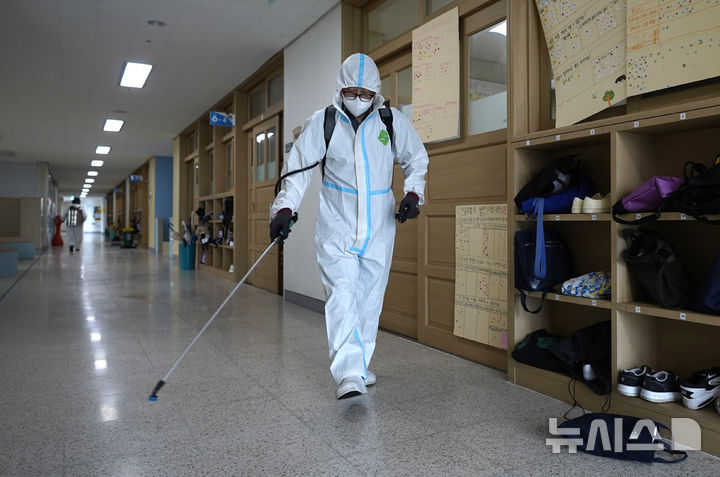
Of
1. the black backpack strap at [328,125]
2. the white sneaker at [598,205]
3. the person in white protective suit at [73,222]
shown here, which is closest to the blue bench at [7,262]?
the person in white protective suit at [73,222]

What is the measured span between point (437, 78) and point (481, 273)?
4.54ft

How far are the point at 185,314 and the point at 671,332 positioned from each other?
3980mm

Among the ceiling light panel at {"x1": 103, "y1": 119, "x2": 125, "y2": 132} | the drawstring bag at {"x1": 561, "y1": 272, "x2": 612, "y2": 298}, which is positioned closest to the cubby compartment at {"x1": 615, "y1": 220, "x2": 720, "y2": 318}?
the drawstring bag at {"x1": 561, "y1": 272, "x2": 612, "y2": 298}

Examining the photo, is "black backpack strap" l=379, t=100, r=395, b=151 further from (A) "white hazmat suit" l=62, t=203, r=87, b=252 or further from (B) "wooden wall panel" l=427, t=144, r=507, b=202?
(A) "white hazmat suit" l=62, t=203, r=87, b=252

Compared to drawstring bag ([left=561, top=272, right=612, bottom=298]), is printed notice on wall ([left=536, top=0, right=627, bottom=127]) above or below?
above

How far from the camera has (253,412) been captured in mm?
2309

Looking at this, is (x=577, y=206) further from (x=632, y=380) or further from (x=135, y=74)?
(x=135, y=74)

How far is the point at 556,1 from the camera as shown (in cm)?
265

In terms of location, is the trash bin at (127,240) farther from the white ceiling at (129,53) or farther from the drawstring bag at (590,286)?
the drawstring bag at (590,286)

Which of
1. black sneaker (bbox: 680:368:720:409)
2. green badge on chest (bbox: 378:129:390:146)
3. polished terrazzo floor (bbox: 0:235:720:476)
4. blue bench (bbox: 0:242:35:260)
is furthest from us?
blue bench (bbox: 0:242:35:260)

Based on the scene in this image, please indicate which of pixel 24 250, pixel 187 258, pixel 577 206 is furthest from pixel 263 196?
pixel 24 250

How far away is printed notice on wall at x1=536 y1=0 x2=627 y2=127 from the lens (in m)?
2.36

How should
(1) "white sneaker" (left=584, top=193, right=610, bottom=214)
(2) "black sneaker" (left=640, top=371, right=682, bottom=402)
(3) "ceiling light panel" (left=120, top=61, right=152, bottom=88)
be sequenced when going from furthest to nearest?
(3) "ceiling light panel" (left=120, top=61, right=152, bottom=88), (1) "white sneaker" (left=584, top=193, right=610, bottom=214), (2) "black sneaker" (left=640, top=371, right=682, bottom=402)

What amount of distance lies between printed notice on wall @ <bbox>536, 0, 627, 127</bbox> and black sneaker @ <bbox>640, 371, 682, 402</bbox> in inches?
48.8
